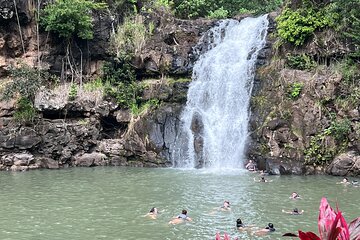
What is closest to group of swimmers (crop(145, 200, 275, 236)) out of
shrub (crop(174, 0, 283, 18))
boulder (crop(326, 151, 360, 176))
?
boulder (crop(326, 151, 360, 176))

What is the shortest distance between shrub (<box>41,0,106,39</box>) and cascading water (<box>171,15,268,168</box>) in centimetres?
641

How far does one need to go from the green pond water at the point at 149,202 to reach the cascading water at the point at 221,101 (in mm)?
1902

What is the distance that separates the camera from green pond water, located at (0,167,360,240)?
1021 centimetres

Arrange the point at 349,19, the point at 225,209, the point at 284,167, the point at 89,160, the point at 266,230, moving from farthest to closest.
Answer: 1. the point at 89,160
2. the point at 349,19
3. the point at 284,167
4. the point at 225,209
5. the point at 266,230

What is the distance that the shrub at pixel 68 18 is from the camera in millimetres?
22328

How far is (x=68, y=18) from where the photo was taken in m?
22.7

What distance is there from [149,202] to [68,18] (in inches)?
529

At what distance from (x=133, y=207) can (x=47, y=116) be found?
36.7 ft

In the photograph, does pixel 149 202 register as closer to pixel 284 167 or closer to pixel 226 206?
pixel 226 206

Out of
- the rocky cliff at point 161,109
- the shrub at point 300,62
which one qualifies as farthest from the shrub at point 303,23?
the shrub at point 300,62

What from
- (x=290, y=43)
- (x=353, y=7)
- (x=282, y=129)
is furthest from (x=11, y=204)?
(x=353, y=7)

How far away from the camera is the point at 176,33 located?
2439cm

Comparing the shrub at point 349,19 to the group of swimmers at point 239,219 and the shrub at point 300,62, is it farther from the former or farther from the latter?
the group of swimmers at point 239,219

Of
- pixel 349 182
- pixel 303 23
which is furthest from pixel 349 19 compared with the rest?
pixel 349 182
